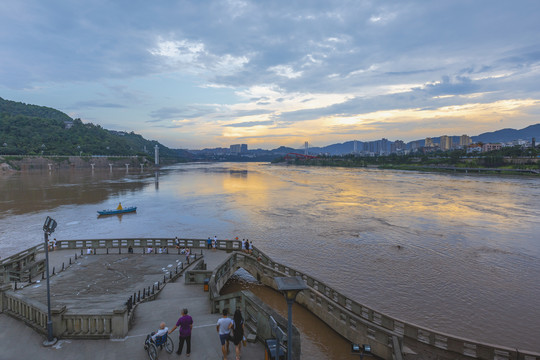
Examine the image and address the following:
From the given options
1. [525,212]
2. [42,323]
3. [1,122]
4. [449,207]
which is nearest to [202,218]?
[42,323]

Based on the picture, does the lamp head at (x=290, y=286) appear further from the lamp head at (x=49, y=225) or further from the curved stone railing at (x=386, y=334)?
the lamp head at (x=49, y=225)

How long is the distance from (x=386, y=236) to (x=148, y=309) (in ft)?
98.2

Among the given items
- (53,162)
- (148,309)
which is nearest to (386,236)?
(148,309)

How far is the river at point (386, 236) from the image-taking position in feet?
62.8

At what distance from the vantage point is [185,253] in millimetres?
22281

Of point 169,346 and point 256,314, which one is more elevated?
point 256,314

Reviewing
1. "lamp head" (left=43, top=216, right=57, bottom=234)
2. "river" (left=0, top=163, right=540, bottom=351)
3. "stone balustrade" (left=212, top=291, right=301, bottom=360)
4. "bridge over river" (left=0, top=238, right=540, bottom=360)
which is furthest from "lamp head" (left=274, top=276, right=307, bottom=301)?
"river" (left=0, top=163, right=540, bottom=351)

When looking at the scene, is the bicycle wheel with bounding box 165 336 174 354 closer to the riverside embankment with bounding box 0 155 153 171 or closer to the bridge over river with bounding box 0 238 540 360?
the bridge over river with bounding box 0 238 540 360

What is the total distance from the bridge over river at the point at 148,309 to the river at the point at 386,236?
4.85 meters

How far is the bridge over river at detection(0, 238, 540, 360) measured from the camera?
31.8 feet

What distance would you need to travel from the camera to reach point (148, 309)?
12.8 m

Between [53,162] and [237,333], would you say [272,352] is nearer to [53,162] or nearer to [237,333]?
[237,333]

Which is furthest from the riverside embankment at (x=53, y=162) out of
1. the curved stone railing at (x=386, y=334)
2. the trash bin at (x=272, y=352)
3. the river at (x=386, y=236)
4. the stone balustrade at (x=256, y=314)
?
the trash bin at (x=272, y=352)

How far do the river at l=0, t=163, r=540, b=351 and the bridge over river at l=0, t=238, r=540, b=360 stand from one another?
485 centimetres
